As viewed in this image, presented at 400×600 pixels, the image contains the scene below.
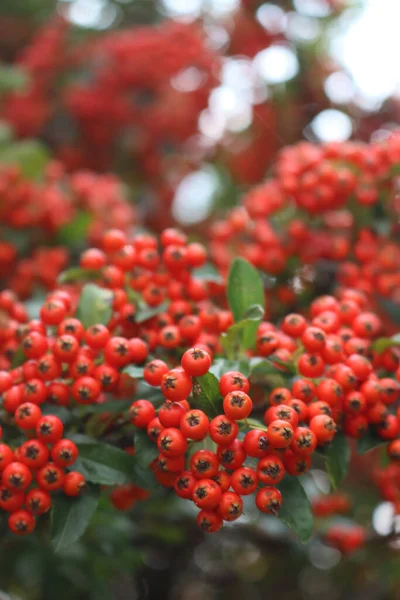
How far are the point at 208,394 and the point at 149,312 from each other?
1.74 feet

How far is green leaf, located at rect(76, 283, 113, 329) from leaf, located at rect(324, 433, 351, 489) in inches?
31.9

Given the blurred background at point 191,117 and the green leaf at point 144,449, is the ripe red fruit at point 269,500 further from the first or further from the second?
the blurred background at point 191,117

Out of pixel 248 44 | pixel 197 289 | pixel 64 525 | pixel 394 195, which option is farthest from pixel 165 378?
pixel 248 44

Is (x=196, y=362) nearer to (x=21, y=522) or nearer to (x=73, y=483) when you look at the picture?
(x=73, y=483)

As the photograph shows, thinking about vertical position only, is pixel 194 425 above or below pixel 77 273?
above

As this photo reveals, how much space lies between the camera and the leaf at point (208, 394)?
1.68m

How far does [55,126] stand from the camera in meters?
5.04

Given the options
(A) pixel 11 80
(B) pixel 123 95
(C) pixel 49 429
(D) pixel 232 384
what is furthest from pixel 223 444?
(B) pixel 123 95

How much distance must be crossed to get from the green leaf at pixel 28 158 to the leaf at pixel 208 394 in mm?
2373

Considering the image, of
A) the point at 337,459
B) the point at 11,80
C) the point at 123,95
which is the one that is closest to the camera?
the point at 337,459

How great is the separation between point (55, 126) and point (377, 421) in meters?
3.92

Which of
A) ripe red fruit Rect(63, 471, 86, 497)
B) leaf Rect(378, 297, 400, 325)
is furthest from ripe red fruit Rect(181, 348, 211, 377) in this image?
leaf Rect(378, 297, 400, 325)

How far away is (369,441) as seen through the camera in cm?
198

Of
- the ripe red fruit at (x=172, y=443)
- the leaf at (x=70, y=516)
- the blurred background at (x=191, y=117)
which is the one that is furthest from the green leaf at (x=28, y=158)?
the ripe red fruit at (x=172, y=443)
